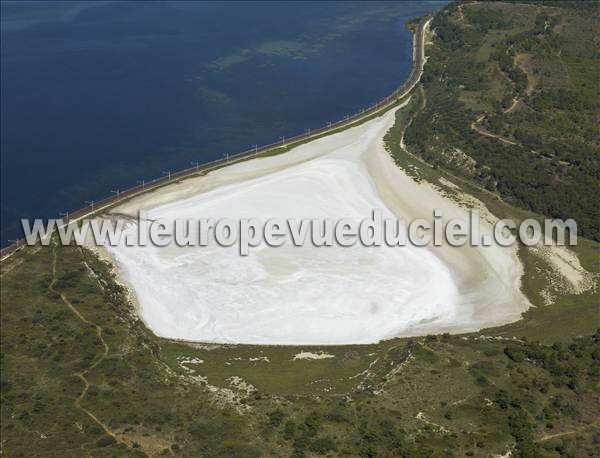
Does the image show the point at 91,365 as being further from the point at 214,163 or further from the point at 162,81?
the point at 162,81

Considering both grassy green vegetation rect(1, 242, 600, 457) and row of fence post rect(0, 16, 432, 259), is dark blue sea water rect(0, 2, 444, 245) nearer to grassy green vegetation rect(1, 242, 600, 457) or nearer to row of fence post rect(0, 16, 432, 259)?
row of fence post rect(0, 16, 432, 259)

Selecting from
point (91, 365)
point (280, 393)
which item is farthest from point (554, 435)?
point (91, 365)

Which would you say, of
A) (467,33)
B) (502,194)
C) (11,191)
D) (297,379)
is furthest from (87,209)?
(467,33)

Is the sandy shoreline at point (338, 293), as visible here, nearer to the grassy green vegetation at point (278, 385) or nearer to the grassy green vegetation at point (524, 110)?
the grassy green vegetation at point (278, 385)

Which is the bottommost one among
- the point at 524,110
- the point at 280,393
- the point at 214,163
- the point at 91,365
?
the point at 280,393

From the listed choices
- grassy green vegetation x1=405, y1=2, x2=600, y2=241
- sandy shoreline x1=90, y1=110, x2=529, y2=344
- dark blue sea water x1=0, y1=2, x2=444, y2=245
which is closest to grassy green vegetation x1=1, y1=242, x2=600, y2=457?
sandy shoreline x1=90, y1=110, x2=529, y2=344
